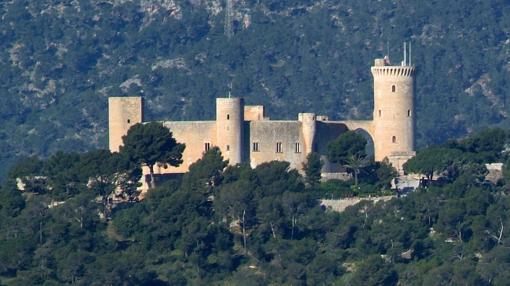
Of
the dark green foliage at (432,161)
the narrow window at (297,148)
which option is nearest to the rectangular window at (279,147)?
the narrow window at (297,148)

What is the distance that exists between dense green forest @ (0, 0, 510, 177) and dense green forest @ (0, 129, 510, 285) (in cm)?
4230

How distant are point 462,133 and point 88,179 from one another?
49460mm

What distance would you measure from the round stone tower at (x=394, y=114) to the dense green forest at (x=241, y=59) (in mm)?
40769

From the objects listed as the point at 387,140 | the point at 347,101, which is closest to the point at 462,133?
the point at 347,101

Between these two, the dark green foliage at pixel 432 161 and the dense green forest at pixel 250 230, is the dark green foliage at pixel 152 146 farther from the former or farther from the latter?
the dark green foliage at pixel 432 161

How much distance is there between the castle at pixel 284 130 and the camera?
115875 millimetres

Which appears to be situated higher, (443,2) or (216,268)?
(443,2)

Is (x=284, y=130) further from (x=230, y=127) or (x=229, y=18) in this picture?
(x=229, y=18)

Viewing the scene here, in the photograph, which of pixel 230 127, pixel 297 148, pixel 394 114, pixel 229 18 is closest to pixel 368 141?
pixel 394 114

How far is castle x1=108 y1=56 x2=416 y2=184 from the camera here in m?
116

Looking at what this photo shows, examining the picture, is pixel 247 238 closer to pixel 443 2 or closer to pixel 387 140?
pixel 387 140

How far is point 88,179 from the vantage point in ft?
382

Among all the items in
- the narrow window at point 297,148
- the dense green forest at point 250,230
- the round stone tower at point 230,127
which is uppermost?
the round stone tower at point 230,127

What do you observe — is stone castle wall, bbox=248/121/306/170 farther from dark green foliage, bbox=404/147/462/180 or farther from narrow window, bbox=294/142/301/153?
dark green foliage, bbox=404/147/462/180
